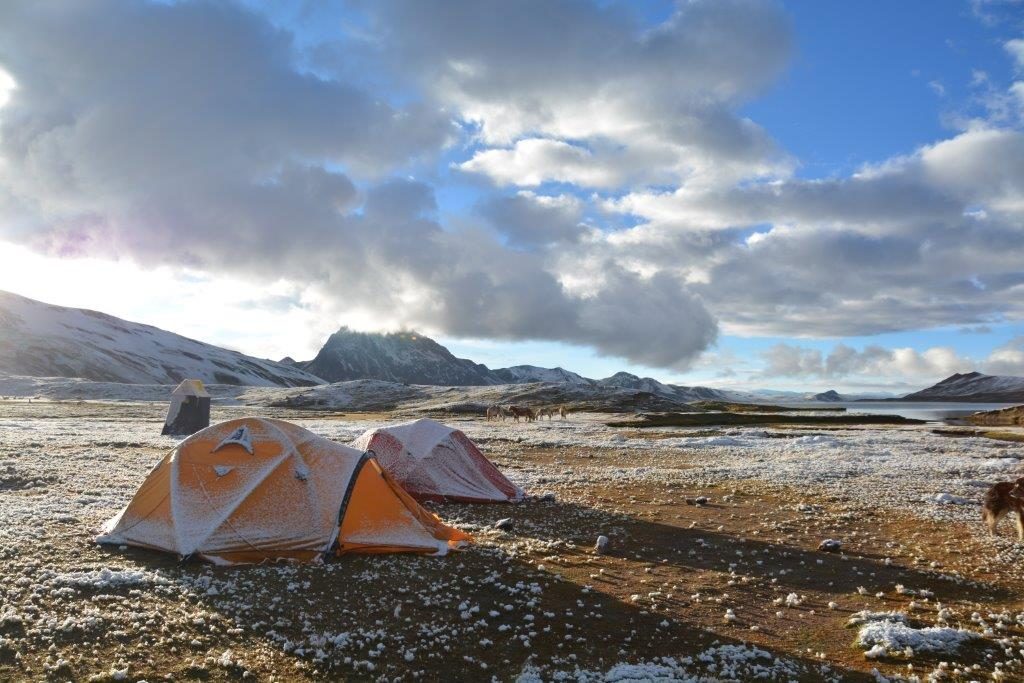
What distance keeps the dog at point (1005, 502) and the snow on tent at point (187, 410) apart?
4748cm

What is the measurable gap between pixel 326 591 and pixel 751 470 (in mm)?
24910

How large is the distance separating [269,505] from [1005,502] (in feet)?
58.4

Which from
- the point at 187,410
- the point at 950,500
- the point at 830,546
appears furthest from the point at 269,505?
the point at 187,410

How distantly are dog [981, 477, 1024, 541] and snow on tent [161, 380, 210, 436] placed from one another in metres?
47.5

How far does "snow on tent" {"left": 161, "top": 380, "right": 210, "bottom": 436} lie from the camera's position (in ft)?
159

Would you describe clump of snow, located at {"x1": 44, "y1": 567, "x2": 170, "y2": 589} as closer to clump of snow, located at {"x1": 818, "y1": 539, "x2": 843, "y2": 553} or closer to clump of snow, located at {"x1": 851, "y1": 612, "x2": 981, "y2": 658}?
clump of snow, located at {"x1": 851, "y1": 612, "x2": 981, "y2": 658}

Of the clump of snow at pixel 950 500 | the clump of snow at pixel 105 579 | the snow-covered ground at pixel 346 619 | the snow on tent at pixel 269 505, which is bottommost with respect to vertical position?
the snow-covered ground at pixel 346 619

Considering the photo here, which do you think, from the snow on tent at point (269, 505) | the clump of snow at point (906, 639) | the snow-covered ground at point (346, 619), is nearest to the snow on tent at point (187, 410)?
the snow-covered ground at point (346, 619)

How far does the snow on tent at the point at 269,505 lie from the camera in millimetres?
14719

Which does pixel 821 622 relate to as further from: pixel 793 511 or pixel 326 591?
pixel 793 511

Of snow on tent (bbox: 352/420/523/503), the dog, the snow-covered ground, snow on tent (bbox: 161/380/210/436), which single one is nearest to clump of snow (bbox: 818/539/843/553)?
the snow-covered ground

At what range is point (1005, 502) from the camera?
1627 centimetres

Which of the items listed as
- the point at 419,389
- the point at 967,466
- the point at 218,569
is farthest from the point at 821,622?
the point at 419,389

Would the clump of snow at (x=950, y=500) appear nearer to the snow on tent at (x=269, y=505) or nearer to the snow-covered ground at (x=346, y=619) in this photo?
the snow-covered ground at (x=346, y=619)
